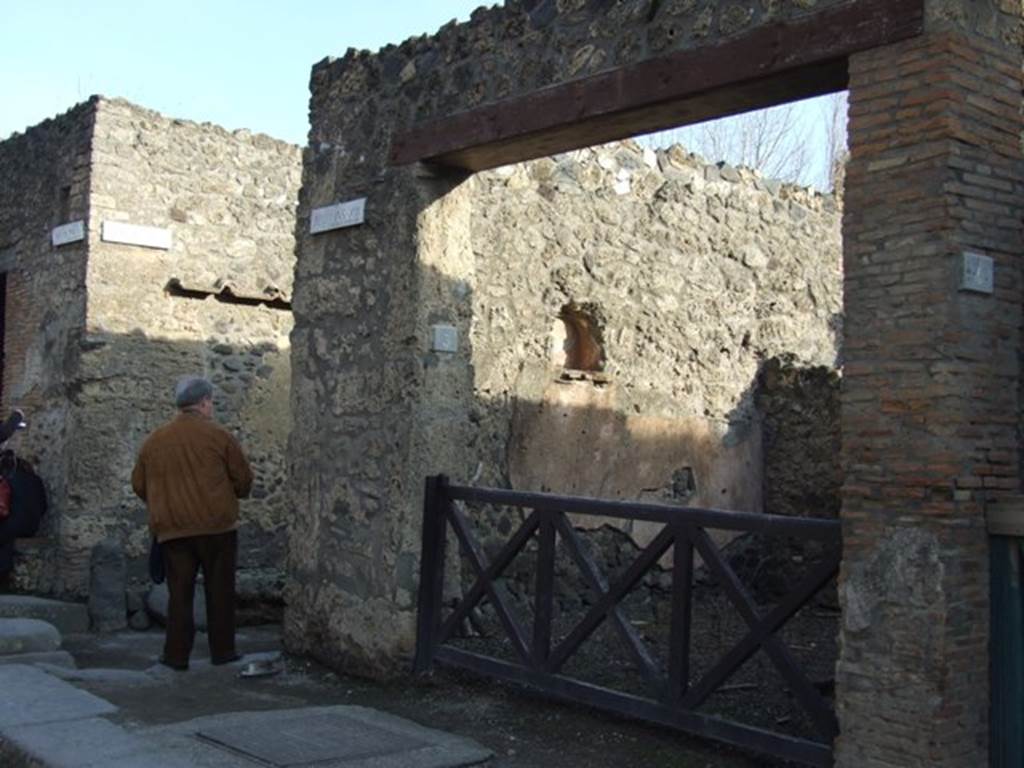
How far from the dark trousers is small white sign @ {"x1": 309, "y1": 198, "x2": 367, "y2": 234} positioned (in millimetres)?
1806

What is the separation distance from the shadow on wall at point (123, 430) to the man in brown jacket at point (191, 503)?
6.67ft

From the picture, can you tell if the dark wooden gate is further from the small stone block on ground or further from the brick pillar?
the small stone block on ground

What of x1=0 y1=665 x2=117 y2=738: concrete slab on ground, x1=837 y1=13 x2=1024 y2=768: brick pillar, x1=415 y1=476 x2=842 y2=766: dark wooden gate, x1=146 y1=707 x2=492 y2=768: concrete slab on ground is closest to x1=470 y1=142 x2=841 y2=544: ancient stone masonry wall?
x1=415 y1=476 x2=842 y2=766: dark wooden gate

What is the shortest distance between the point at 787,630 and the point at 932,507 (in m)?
4.10

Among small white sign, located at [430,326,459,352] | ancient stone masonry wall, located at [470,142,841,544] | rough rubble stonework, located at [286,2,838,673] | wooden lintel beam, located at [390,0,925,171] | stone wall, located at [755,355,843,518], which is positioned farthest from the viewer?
stone wall, located at [755,355,843,518]

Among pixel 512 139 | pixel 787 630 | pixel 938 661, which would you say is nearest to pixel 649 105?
pixel 512 139

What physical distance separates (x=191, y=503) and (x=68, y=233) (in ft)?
12.7

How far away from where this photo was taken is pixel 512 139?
614 centimetres

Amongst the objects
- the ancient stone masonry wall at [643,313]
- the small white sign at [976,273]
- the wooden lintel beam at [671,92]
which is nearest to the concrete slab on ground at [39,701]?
the ancient stone masonry wall at [643,313]

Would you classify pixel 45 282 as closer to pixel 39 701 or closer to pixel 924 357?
pixel 39 701

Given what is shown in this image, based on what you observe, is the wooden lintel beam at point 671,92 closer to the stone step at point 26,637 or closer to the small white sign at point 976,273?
the small white sign at point 976,273

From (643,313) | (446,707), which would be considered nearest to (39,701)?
(446,707)

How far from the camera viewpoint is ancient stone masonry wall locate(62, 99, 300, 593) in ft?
31.3

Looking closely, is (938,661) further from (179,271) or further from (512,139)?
(179,271)
